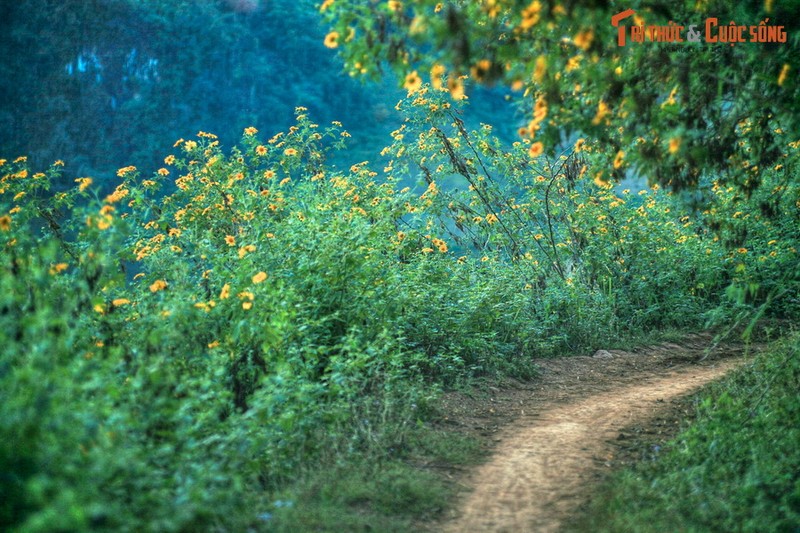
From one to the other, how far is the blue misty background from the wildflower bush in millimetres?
10049

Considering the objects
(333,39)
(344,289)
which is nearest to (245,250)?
(344,289)

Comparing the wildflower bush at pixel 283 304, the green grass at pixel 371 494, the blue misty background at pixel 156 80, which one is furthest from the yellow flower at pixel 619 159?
the blue misty background at pixel 156 80

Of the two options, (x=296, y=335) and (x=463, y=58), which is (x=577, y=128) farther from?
(x=296, y=335)

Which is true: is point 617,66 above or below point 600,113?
above

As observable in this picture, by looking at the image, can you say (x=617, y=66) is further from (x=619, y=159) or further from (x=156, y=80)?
(x=156, y=80)

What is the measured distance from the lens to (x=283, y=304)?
5.28 metres

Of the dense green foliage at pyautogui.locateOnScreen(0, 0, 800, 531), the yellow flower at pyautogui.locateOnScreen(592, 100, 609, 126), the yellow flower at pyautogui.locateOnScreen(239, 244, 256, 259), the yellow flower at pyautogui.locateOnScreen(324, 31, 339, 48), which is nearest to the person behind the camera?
the dense green foliage at pyautogui.locateOnScreen(0, 0, 800, 531)

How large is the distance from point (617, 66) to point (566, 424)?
312 cm

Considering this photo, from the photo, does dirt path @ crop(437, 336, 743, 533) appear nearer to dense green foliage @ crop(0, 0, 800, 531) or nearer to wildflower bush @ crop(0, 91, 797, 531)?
dense green foliage @ crop(0, 0, 800, 531)

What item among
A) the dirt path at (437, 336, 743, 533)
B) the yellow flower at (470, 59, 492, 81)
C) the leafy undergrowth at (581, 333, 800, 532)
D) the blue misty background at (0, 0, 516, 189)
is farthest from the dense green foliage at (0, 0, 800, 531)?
the blue misty background at (0, 0, 516, 189)

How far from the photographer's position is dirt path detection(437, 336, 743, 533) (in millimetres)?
4383

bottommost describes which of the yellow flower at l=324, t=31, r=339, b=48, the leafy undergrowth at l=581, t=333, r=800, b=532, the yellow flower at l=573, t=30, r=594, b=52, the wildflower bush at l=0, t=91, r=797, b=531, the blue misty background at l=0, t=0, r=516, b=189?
the leafy undergrowth at l=581, t=333, r=800, b=532

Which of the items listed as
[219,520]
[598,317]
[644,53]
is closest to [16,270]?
[219,520]

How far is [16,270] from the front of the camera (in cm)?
425
